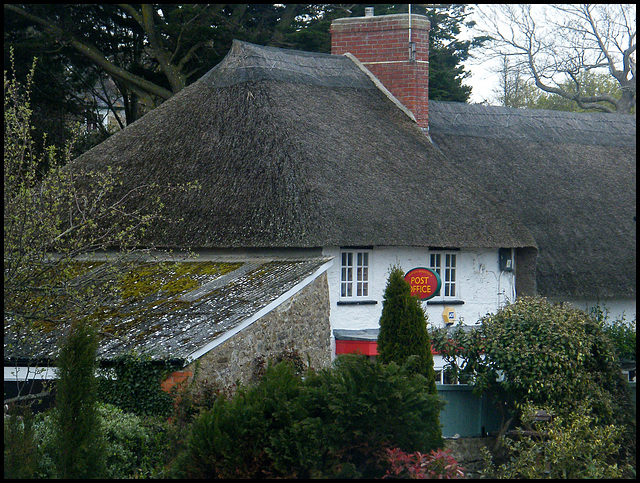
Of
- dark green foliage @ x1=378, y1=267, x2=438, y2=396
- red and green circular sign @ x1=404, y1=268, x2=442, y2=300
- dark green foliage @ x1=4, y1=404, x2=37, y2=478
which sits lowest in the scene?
dark green foliage @ x1=4, y1=404, x2=37, y2=478

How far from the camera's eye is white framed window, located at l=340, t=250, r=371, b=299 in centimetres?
1456

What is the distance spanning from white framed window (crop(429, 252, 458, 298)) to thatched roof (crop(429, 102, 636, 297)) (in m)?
2.34

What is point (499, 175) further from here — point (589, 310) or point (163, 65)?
point (163, 65)

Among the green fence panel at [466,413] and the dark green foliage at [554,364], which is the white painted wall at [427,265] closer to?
the green fence panel at [466,413]

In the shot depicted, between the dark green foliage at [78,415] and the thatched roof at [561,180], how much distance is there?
11.7 m

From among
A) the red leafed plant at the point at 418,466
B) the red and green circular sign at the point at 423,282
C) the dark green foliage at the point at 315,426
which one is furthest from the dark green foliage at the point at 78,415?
the red and green circular sign at the point at 423,282

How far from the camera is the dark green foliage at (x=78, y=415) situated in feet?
25.0

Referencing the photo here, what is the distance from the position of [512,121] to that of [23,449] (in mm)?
17099

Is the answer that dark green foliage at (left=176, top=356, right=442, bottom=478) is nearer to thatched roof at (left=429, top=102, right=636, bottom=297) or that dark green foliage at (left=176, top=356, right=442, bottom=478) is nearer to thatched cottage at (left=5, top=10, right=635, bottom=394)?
thatched cottage at (left=5, top=10, right=635, bottom=394)

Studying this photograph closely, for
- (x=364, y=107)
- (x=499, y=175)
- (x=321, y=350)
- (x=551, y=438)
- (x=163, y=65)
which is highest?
(x=163, y=65)

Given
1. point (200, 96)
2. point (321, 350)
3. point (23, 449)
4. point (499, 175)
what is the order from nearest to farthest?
point (23, 449), point (321, 350), point (200, 96), point (499, 175)

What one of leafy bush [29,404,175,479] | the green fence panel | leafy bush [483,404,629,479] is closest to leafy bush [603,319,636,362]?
the green fence panel

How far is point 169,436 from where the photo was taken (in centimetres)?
927

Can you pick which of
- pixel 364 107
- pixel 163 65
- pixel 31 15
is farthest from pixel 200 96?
pixel 31 15
